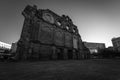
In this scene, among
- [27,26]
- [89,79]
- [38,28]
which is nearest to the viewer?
[89,79]

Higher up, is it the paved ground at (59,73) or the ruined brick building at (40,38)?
the ruined brick building at (40,38)

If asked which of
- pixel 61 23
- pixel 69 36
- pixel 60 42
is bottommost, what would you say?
pixel 60 42

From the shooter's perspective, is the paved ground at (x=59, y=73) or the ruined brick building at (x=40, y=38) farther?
the ruined brick building at (x=40, y=38)

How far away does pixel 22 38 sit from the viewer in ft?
36.7

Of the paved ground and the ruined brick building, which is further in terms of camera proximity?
the ruined brick building

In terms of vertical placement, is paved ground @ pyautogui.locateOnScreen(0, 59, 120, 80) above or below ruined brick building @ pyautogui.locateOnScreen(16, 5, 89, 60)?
below

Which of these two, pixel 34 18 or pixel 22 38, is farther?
pixel 34 18

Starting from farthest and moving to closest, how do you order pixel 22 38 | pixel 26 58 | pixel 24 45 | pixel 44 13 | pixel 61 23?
pixel 61 23 → pixel 44 13 → pixel 22 38 → pixel 24 45 → pixel 26 58

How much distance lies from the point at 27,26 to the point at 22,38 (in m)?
2.54

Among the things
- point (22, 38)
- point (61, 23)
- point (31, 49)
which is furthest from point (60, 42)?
point (22, 38)

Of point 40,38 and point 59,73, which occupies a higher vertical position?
point 40,38

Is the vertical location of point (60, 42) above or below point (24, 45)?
above

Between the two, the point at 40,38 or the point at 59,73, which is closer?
the point at 59,73

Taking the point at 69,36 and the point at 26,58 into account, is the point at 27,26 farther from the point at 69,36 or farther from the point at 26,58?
the point at 69,36
